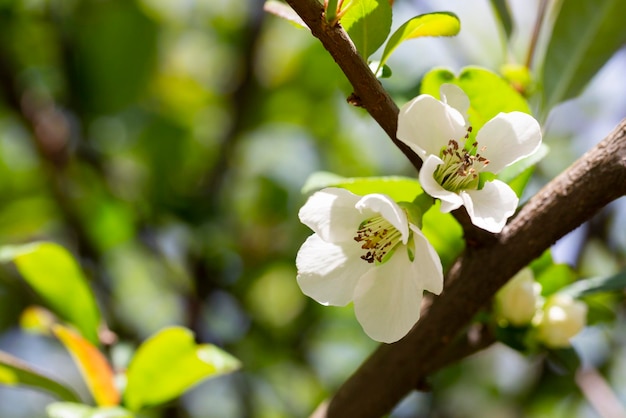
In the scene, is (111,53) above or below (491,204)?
below

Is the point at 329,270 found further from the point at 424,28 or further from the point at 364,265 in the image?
the point at 424,28

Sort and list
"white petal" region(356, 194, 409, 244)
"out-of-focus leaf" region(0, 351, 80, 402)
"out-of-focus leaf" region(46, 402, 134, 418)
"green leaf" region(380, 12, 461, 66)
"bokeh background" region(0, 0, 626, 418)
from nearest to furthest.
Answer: "white petal" region(356, 194, 409, 244)
"green leaf" region(380, 12, 461, 66)
"out-of-focus leaf" region(46, 402, 134, 418)
"out-of-focus leaf" region(0, 351, 80, 402)
"bokeh background" region(0, 0, 626, 418)

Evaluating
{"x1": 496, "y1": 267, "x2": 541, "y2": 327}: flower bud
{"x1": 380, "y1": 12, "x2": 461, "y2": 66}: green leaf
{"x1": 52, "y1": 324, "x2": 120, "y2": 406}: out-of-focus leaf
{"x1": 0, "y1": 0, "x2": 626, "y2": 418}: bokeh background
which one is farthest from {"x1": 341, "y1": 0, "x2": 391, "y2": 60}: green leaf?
{"x1": 0, "y1": 0, "x2": 626, "y2": 418}: bokeh background

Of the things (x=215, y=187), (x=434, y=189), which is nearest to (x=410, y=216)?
(x=434, y=189)

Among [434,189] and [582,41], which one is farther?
[582,41]

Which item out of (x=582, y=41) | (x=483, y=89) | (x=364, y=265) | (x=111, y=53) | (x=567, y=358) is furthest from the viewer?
(x=111, y=53)

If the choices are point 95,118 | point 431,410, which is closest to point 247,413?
point 431,410

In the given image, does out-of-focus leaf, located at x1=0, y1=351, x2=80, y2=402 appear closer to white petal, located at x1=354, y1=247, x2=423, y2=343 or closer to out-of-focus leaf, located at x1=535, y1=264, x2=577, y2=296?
white petal, located at x1=354, y1=247, x2=423, y2=343
